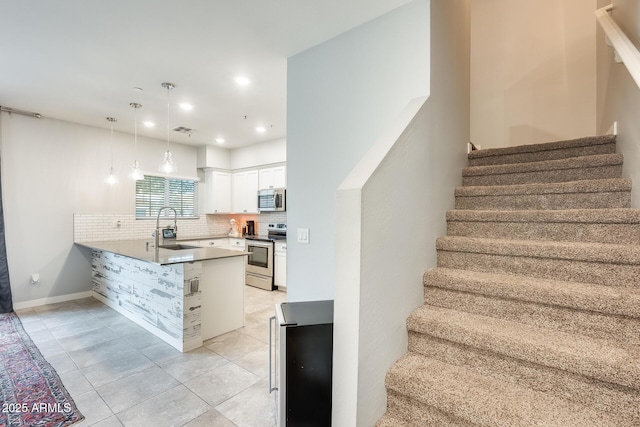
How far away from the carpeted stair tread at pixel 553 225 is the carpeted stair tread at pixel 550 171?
0.54 m

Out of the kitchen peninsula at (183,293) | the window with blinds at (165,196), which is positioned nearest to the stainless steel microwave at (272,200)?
the window with blinds at (165,196)

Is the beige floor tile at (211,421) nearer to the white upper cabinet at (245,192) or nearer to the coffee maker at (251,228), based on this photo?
the white upper cabinet at (245,192)

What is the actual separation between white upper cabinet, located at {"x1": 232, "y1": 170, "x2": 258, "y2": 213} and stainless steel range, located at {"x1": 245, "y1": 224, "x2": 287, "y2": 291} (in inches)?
27.1

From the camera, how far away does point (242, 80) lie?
122 inches

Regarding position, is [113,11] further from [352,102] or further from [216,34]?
[352,102]

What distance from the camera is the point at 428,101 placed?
1879 mm

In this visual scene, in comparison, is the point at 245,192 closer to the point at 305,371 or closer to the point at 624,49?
the point at 305,371

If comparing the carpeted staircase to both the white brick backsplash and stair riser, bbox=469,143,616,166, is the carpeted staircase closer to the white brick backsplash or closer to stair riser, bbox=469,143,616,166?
stair riser, bbox=469,143,616,166

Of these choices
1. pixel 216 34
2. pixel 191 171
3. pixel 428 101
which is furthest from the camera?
pixel 191 171

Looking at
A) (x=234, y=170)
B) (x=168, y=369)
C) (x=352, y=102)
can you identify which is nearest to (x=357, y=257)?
(x=352, y=102)

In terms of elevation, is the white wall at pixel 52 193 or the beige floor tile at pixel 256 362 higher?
the white wall at pixel 52 193

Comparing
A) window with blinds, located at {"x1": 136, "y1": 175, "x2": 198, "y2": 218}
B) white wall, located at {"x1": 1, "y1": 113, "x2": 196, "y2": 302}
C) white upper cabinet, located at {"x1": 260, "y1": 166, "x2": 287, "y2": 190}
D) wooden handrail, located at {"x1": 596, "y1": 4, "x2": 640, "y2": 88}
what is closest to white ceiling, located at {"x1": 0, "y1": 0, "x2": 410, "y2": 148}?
white wall, located at {"x1": 1, "y1": 113, "x2": 196, "y2": 302}

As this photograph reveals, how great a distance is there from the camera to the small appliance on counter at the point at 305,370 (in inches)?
53.7

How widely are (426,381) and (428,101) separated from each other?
159 cm
